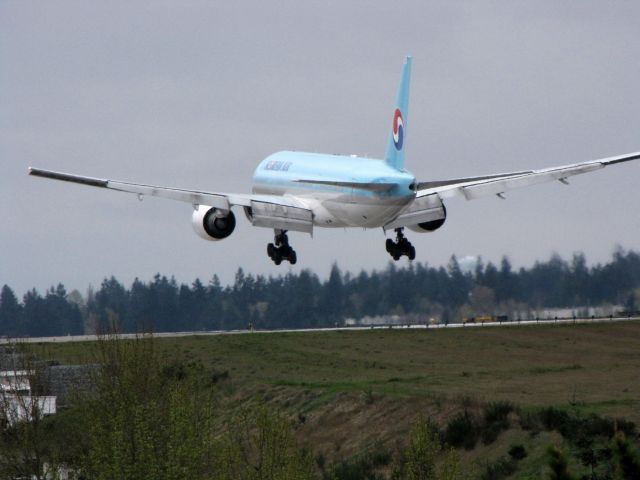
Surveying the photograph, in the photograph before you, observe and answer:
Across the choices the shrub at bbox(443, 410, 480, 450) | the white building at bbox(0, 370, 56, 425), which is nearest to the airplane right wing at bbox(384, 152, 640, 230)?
the shrub at bbox(443, 410, 480, 450)

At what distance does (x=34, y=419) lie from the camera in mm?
105875

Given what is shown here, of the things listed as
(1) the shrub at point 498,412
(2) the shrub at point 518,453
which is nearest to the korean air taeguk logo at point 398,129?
(2) the shrub at point 518,453

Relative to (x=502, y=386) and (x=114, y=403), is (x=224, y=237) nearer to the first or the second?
(x=114, y=403)

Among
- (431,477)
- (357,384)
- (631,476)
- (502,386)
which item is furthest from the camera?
(357,384)

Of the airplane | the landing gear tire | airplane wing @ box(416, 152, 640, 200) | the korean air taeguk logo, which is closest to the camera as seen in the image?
airplane wing @ box(416, 152, 640, 200)

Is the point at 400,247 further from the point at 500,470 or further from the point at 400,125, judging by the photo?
the point at 500,470

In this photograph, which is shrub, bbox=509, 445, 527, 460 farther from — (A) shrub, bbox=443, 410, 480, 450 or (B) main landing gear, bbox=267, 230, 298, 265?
(B) main landing gear, bbox=267, 230, 298, 265

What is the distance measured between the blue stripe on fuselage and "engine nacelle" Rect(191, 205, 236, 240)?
15.9 feet

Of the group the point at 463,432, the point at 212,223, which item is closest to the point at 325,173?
the point at 212,223

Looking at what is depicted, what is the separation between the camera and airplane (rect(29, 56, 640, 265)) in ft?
277

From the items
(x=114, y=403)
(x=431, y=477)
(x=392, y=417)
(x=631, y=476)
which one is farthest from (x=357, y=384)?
(x=631, y=476)

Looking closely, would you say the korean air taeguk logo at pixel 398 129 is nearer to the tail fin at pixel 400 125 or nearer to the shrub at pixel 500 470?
the tail fin at pixel 400 125

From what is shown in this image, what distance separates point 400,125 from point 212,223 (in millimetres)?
12740

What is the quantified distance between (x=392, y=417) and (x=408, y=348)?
34163 mm
